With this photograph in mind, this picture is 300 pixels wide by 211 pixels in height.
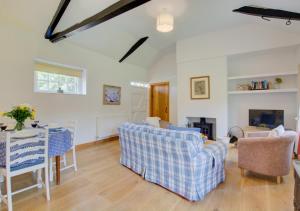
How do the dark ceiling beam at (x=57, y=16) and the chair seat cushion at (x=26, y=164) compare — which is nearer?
the chair seat cushion at (x=26, y=164)

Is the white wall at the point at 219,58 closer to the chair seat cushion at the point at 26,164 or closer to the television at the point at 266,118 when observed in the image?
the television at the point at 266,118

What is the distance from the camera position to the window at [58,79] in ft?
12.7

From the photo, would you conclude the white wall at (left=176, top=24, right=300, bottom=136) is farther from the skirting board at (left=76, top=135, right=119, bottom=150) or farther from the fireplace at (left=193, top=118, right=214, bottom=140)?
the skirting board at (left=76, top=135, right=119, bottom=150)

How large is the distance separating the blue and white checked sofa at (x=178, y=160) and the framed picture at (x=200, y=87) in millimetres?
2711

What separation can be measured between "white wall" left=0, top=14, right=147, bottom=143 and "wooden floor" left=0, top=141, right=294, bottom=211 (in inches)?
66.4

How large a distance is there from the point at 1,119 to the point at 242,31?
606 cm

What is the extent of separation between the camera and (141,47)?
19.1 feet

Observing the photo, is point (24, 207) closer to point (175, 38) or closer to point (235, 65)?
point (175, 38)

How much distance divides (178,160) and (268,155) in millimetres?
1534

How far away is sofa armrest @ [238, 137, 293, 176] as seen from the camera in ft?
8.02

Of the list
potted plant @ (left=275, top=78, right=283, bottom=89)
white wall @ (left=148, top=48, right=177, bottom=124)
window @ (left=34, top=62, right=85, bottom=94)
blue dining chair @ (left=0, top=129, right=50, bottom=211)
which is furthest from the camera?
white wall @ (left=148, top=48, right=177, bottom=124)

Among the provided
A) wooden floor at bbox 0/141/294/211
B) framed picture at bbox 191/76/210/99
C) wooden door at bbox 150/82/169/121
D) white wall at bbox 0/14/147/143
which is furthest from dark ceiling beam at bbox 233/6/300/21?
white wall at bbox 0/14/147/143

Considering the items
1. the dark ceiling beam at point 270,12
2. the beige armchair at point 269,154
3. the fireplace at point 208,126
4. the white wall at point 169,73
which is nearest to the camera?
the beige armchair at point 269,154

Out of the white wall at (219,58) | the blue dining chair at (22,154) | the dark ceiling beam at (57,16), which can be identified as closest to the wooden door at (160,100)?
the white wall at (219,58)
